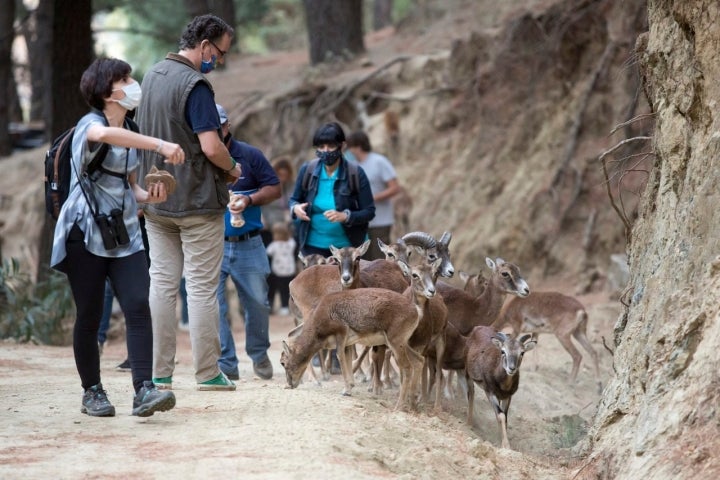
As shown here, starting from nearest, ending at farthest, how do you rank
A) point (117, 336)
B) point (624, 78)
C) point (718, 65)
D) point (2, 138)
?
point (718, 65)
point (117, 336)
point (624, 78)
point (2, 138)

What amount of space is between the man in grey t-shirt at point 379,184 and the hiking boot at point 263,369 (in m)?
2.72

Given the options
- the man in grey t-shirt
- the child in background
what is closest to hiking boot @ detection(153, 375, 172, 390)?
the man in grey t-shirt

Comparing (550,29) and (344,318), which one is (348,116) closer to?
(550,29)

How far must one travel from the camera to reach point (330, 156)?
11.8 m

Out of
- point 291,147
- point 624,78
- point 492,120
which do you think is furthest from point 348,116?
point 624,78

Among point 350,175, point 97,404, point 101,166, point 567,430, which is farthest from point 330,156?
point 97,404

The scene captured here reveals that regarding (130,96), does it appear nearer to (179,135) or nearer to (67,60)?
(179,135)

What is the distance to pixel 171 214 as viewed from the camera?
8836 mm

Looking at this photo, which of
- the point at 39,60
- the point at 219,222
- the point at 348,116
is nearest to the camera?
the point at 219,222

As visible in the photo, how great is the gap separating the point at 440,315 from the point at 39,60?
27.2 m

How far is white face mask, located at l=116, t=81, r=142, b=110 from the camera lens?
8.09m

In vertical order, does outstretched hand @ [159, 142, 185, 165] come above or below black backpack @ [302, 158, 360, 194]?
above

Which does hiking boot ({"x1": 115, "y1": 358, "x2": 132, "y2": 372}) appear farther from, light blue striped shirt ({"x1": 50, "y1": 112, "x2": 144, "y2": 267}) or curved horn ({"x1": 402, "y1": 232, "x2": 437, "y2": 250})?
light blue striped shirt ({"x1": 50, "y1": 112, "x2": 144, "y2": 267})

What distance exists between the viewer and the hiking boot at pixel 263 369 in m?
11.2
